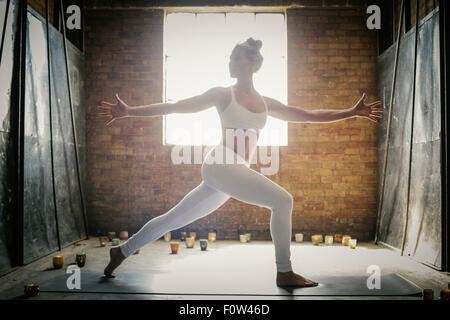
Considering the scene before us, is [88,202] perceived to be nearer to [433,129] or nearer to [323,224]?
[323,224]

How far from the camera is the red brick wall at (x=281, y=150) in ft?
16.2

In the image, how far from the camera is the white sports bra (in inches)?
101

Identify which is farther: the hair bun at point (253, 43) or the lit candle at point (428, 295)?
the hair bun at point (253, 43)

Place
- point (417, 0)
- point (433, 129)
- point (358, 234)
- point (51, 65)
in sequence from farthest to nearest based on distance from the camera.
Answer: point (358, 234)
point (51, 65)
point (417, 0)
point (433, 129)

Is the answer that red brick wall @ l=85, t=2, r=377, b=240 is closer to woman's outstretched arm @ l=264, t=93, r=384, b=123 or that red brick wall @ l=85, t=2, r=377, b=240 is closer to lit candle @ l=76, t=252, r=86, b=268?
lit candle @ l=76, t=252, r=86, b=268

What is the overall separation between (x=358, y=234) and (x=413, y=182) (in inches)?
48.7

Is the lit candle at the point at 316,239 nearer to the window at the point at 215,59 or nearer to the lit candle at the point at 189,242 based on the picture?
the window at the point at 215,59

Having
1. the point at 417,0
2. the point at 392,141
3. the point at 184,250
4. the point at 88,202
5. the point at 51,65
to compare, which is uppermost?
the point at 417,0

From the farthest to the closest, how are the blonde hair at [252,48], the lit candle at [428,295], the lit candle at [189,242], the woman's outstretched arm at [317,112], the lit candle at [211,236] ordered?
the lit candle at [211,236] < the lit candle at [189,242] < the woman's outstretched arm at [317,112] < the blonde hair at [252,48] < the lit candle at [428,295]

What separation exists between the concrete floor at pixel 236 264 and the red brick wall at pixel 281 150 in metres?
0.49

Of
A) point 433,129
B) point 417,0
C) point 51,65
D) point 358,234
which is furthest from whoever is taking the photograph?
point 358,234

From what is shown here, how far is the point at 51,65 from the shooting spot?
13.6 ft

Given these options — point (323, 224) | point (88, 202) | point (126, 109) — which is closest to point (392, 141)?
point (323, 224)

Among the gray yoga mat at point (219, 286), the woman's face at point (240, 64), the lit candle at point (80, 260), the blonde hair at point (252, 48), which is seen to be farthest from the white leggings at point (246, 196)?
the lit candle at point (80, 260)
